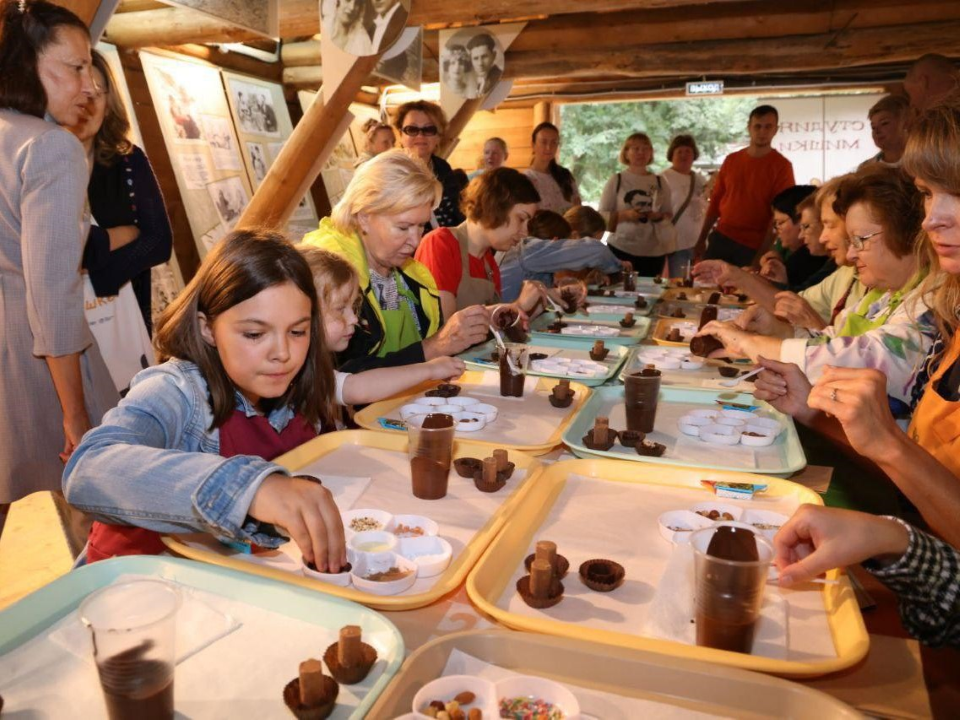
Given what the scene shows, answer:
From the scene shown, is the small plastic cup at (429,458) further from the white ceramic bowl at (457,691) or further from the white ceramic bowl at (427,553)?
the white ceramic bowl at (457,691)

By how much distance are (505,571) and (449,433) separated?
376mm

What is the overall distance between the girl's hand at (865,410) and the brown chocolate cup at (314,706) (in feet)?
3.60

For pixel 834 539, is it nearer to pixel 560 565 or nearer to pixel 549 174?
pixel 560 565

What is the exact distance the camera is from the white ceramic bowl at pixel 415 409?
2064 millimetres

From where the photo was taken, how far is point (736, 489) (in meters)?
1.54

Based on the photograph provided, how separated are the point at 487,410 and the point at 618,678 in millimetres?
1182

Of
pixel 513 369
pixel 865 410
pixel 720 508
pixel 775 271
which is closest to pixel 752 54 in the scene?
pixel 775 271

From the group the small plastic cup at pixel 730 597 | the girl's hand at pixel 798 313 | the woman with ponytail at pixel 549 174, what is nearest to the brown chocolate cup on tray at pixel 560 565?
the small plastic cup at pixel 730 597

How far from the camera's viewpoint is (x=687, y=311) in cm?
403

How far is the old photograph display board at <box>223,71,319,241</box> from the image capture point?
6133 millimetres

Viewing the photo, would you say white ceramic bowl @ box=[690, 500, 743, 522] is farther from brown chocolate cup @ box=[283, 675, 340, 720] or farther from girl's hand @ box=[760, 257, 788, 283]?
girl's hand @ box=[760, 257, 788, 283]

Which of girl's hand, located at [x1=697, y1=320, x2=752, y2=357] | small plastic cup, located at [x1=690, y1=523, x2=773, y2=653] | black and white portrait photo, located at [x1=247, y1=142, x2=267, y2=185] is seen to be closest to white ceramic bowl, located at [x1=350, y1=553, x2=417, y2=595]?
small plastic cup, located at [x1=690, y1=523, x2=773, y2=653]

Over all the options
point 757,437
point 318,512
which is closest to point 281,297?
point 318,512

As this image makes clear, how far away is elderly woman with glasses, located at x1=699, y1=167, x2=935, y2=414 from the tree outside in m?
8.46
